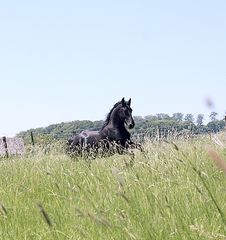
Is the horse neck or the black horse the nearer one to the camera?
the black horse

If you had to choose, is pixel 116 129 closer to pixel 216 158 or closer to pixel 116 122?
pixel 116 122

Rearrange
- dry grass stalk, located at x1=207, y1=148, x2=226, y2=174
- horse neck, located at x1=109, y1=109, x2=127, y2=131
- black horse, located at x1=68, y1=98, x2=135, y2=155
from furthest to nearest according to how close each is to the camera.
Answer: horse neck, located at x1=109, y1=109, x2=127, y2=131, black horse, located at x1=68, y1=98, x2=135, y2=155, dry grass stalk, located at x1=207, y1=148, x2=226, y2=174

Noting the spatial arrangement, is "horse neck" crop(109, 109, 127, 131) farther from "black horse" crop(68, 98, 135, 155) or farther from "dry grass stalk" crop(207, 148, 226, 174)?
"dry grass stalk" crop(207, 148, 226, 174)

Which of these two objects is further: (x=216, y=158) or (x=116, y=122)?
(x=116, y=122)

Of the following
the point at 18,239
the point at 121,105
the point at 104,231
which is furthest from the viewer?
the point at 121,105

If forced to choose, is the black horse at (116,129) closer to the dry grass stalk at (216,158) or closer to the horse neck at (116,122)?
the horse neck at (116,122)

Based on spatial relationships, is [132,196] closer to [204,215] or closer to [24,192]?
[204,215]

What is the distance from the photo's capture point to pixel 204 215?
2.75m

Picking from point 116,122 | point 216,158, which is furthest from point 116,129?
point 216,158

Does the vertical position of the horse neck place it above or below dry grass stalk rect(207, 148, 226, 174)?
above

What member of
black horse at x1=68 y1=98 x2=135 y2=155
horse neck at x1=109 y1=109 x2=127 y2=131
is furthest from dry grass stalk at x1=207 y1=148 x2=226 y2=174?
horse neck at x1=109 y1=109 x2=127 y2=131

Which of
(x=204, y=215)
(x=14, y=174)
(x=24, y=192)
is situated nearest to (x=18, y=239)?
(x=204, y=215)

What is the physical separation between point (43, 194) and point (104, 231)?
2259mm

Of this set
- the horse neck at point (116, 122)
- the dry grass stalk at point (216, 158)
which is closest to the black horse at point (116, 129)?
the horse neck at point (116, 122)
